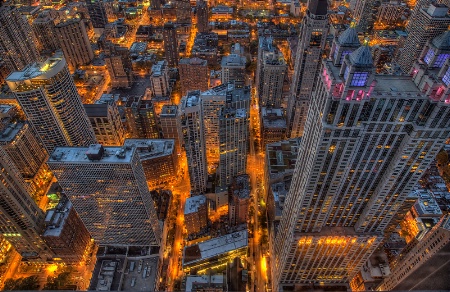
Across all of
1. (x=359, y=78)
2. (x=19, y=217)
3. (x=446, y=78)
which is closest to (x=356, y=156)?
(x=359, y=78)

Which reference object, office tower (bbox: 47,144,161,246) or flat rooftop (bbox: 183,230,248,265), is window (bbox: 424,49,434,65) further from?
flat rooftop (bbox: 183,230,248,265)

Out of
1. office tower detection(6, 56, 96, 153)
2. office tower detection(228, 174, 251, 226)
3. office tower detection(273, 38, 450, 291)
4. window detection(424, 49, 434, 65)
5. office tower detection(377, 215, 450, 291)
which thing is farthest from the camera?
office tower detection(228, 174, 251, 226)

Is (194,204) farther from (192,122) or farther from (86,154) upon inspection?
(86,154)

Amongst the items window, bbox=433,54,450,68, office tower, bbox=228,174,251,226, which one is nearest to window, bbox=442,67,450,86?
window, bbox=433,54,450,68

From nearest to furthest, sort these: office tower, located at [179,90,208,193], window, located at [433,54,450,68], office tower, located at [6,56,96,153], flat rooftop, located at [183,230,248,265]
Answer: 1. window, located at [433,54,450,68]
2. office tower, located at [179,90,208,193]
3. flat rooftop, located at [183,230,248,265]
4. office tower, located at [6,56,96,153]

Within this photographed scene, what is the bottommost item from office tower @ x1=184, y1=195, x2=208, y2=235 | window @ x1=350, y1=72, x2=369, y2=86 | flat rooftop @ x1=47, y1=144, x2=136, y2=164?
office tower @ x1=184, y1=195, x2=208, y2=235

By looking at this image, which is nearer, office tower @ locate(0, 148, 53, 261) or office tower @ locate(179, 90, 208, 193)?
office tower @ locate(0, 148, 53, 261)
